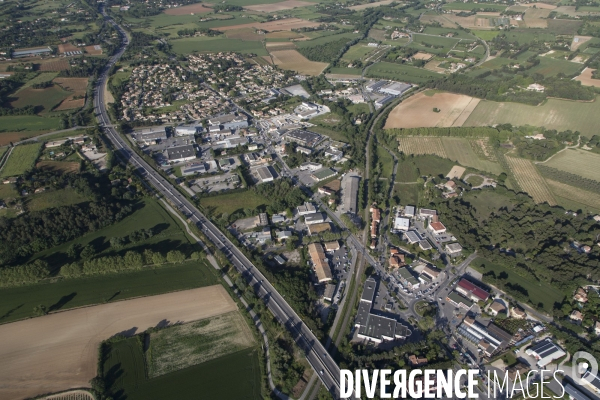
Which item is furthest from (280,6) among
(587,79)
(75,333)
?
(75,333)

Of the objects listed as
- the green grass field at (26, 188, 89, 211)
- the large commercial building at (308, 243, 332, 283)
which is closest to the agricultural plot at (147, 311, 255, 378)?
the large commercial building at (308, 243, 332, 283)

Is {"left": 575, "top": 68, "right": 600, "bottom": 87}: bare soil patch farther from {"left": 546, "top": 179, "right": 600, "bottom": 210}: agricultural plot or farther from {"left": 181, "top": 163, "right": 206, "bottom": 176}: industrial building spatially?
{"left": 181, "top": 163, "right": 206, "bottom": 176}: industrial building

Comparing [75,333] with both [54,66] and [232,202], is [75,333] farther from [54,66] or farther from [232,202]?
[54,66]

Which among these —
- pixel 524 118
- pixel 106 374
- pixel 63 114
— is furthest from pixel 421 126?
pixel 63 114

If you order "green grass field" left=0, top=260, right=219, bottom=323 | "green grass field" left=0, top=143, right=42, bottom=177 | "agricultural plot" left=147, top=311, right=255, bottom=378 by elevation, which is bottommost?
"agricultural plot" left=147, top=311, right=255, bottom=378

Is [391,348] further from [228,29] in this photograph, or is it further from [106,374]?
[228,29]

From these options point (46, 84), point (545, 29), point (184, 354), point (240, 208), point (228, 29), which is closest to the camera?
point (184, 354)
